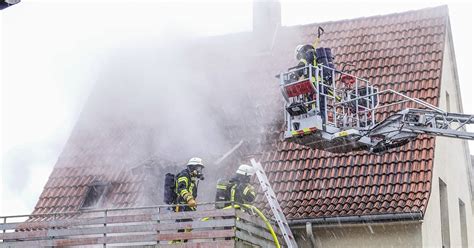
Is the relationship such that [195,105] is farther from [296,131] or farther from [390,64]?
[296,131]

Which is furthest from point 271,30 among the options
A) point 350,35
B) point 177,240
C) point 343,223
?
point 177,240

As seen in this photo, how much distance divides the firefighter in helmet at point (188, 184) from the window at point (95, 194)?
3139mm

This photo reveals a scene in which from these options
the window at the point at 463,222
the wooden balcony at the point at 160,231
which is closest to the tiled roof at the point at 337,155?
the wooden balcony at the point at 160,231

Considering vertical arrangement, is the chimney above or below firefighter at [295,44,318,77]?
above

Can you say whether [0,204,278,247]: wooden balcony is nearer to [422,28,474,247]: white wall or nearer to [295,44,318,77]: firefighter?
[295,44,318,77]: firefighter

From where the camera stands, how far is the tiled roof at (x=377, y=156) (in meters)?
14.4

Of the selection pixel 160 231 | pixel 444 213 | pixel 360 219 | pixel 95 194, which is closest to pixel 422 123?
pixel 360 219

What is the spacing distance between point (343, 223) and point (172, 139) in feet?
13.5

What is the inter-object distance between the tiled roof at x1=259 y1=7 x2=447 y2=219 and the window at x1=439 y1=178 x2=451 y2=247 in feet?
5.90

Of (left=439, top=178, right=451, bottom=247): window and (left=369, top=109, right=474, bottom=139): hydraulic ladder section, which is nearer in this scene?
(left=369, top=109, right=474, bottom=139): hydraulic ladder section

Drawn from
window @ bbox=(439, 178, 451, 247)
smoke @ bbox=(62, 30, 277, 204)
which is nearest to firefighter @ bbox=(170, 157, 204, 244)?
smoke @ bbox=(62, 30, 277, 204)

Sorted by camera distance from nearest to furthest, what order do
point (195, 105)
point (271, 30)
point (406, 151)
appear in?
point (406, 151) → point (195, 105) → point (271, 30)

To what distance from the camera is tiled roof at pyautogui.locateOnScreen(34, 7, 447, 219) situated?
1453 centimetres

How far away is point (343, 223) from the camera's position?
14.2 metres
